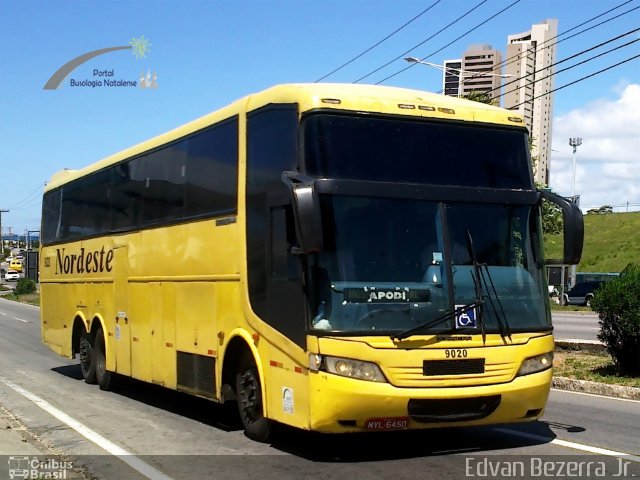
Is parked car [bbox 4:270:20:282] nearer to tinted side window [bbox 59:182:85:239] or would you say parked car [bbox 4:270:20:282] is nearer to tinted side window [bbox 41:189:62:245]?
tinted side window [bbox 41:189:62:245]

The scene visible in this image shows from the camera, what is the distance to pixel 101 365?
45.0 ft

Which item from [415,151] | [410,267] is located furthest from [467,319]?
[415,151]

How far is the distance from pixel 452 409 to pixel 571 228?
2.13 meters

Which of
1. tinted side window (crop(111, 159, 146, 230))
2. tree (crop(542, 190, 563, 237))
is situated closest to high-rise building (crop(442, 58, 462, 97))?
tree (crop(542, 190, 563, 237))

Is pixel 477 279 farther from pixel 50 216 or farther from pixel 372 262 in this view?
pixel 50 216

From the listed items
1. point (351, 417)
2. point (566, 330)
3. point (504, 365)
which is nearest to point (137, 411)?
point (351, 417)

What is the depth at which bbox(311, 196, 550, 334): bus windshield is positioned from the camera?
23.4 feet

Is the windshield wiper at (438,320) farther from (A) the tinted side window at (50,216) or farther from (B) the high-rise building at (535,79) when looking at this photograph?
(B) the high-rise building at (535,79)

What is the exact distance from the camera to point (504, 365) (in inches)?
294

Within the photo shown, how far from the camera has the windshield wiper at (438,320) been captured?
279 inches

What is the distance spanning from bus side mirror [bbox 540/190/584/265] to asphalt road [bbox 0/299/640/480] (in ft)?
6.16

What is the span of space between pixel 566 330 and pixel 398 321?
20019 millimetres

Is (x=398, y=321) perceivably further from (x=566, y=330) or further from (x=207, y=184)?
(x=566, y=330)

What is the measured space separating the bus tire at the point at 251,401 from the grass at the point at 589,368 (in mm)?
6535
